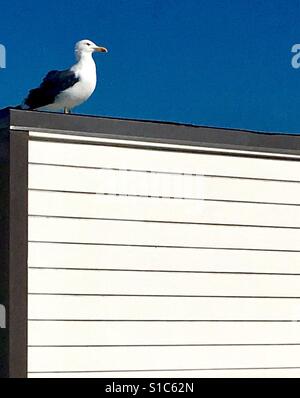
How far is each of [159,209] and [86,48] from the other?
2801 mm

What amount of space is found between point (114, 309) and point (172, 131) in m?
1.25

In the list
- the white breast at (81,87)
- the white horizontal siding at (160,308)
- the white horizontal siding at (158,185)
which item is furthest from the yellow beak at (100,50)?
the white horizontal siding at (160,308)

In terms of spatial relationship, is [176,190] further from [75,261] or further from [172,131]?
[75,261]

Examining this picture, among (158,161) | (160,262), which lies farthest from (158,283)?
(158,161)

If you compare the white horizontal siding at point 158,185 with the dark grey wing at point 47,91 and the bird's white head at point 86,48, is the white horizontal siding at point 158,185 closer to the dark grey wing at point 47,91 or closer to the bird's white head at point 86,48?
the dark grey wing at point 47,91

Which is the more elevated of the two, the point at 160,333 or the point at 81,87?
the point at 81,87

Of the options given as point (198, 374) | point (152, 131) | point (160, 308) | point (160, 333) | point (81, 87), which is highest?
point (81, 87)

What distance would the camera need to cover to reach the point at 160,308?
23.7 feet

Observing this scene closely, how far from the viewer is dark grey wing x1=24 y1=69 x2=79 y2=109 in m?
8.54

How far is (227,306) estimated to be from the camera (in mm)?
7426

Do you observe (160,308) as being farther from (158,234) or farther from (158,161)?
(158,161)

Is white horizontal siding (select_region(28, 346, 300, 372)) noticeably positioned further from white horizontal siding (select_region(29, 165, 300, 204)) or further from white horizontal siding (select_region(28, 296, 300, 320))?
white horizontal siding (select_region(29, 165, 300, 204))

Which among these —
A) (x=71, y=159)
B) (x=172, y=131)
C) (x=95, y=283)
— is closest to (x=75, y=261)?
(x=95, y=283)
